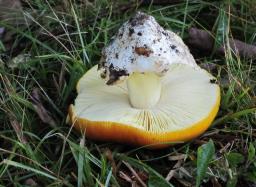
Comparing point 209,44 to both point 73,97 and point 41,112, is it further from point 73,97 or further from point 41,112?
point 41,112

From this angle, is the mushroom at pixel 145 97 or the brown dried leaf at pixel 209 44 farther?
the brown dried leaf at pixel 209 44

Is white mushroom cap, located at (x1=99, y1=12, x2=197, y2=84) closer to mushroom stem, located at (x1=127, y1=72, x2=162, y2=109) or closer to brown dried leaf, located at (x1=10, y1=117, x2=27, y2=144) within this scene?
mushroom stem, located at (x1=127, y1=72, x2=162, y2=109)

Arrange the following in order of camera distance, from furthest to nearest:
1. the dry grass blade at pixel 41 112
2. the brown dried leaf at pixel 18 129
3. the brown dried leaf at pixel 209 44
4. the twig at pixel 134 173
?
the brown dried leaf at pixel 209 44, the dry grass blade at pixel 41 112, the brown dried leaf at pixel 18 129, the twig at pixel 134 173

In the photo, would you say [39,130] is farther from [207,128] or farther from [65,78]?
[207,128]

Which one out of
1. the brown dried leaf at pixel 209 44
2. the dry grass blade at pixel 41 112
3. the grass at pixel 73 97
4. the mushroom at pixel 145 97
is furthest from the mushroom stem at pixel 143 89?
the brown dried leaf at pixel 209 44

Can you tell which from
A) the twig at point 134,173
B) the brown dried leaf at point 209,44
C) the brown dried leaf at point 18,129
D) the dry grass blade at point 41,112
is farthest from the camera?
the brown dried leaf at point 209,44

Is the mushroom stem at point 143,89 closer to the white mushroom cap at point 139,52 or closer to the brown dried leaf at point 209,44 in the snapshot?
the white mushroom cap at point 139,52

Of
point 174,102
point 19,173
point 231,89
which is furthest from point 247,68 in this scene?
point 19,173

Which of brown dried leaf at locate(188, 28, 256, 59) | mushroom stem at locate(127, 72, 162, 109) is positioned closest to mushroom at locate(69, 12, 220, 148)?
mushroom stem at locate(127, 72, 162, 109)

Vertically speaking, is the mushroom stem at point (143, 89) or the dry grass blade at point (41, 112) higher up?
the mushroom stem at point (143, 89)
